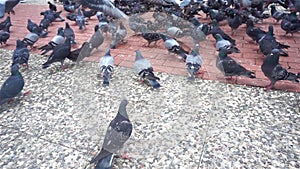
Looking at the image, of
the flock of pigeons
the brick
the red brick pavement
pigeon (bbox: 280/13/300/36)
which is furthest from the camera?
pigeon (bbox: 280/13/300/36)

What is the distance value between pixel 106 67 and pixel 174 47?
2.28ft

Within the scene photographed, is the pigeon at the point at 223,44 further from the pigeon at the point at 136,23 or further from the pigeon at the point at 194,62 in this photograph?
the pigeon at the point at 136,23

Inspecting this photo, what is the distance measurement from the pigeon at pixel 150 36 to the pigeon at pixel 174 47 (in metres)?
0.10

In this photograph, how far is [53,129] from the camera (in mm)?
2301

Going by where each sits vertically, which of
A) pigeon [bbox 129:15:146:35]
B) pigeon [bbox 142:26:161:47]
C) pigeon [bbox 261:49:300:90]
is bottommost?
pigeon [bbox 261:49:300:90]

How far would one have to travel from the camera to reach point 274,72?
9.08 feet

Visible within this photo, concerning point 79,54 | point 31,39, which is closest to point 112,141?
point 79,54

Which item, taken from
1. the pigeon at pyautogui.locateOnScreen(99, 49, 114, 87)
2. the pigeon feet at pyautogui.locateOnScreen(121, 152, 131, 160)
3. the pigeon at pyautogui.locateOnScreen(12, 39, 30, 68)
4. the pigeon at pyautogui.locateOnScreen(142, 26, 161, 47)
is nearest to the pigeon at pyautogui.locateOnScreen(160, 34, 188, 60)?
the pigeon at pyautogui.locateOnScreen(142, 26, 161, 47)

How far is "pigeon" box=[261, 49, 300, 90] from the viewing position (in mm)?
2758

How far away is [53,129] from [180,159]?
1.04m

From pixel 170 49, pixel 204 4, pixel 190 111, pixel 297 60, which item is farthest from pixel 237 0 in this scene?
pixel 190 111

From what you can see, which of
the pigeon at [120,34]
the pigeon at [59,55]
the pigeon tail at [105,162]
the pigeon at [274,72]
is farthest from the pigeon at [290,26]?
the pigeon tail at [105,162]

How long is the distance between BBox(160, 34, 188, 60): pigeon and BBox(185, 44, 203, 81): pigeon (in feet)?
0.38

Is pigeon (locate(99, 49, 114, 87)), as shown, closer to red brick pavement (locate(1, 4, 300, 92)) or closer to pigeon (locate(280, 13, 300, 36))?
red brick pavement (locate(1, 4, 300, 92))
